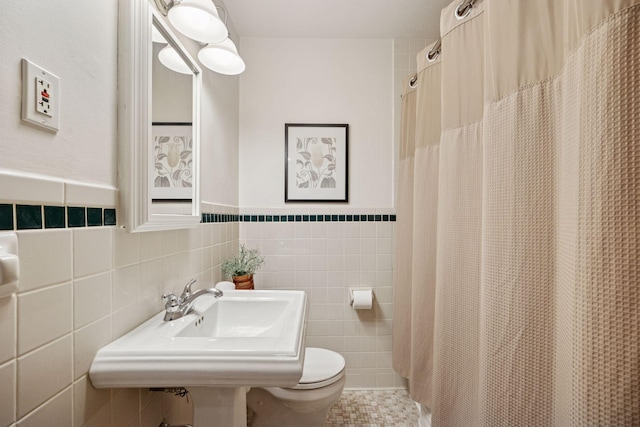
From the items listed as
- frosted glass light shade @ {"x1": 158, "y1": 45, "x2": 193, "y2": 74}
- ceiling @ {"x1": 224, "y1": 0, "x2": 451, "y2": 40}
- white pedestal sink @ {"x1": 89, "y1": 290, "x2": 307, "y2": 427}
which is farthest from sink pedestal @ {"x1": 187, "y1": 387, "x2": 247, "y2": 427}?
Result: ceiling @ {"x1": 224, "y1": 0, "x2": 451, "y2": 40}

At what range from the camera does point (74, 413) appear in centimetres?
64

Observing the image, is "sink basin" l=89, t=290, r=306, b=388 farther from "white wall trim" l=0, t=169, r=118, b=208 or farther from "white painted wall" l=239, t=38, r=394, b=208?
"white painted wall" l=239, t=38, r=394, b=208

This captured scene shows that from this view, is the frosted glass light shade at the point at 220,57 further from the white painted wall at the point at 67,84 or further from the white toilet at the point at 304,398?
the white toilet at the point at 304,398

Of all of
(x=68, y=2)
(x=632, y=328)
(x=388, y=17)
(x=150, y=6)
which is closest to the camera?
(x=632, y=328)

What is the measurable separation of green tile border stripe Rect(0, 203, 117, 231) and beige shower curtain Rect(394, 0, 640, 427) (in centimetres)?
104

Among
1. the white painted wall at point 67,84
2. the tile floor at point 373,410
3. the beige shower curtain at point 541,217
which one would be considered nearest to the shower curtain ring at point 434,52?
the beige shower curtain at point 541,217

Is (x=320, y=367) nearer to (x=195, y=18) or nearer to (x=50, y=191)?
(x=50, y=191)

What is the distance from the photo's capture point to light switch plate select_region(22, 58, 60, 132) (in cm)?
53

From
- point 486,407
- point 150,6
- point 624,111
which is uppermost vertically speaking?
point 150,6

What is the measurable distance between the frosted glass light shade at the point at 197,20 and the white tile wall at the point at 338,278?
3.77ft

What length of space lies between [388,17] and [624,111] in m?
1.71

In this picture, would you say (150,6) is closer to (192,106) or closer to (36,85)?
(192,106)

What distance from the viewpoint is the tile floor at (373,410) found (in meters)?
1.70

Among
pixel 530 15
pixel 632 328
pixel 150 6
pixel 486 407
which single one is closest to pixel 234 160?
pixel 150 6
